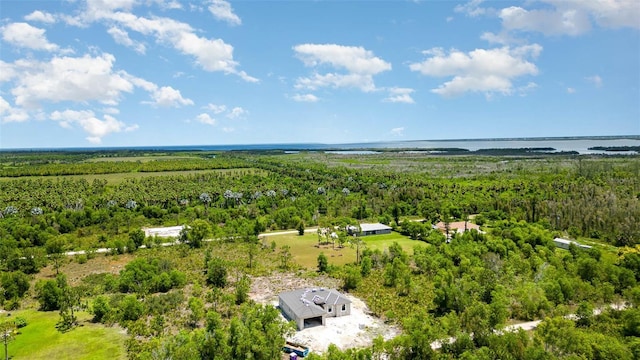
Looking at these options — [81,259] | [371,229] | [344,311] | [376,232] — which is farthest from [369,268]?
[81,259]

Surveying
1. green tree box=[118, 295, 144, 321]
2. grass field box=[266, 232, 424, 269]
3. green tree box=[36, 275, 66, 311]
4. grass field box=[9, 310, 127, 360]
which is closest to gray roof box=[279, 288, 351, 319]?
green tree box=[118, 295, 144, 321]

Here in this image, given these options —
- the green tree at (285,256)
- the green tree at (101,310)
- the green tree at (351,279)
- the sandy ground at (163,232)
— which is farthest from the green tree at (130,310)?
the sandy ground at (163,232)

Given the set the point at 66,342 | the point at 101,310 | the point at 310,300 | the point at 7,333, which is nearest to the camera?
the point at 7,333

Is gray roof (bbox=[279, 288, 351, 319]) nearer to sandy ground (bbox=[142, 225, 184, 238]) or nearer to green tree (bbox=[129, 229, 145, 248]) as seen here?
green tree (bbox=[129, 229, 145, 248])

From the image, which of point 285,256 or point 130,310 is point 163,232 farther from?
point 130,310

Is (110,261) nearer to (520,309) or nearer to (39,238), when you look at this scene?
(39,238)

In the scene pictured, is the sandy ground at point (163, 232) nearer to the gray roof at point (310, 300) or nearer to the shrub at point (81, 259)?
the shrub at point (81, 259)
